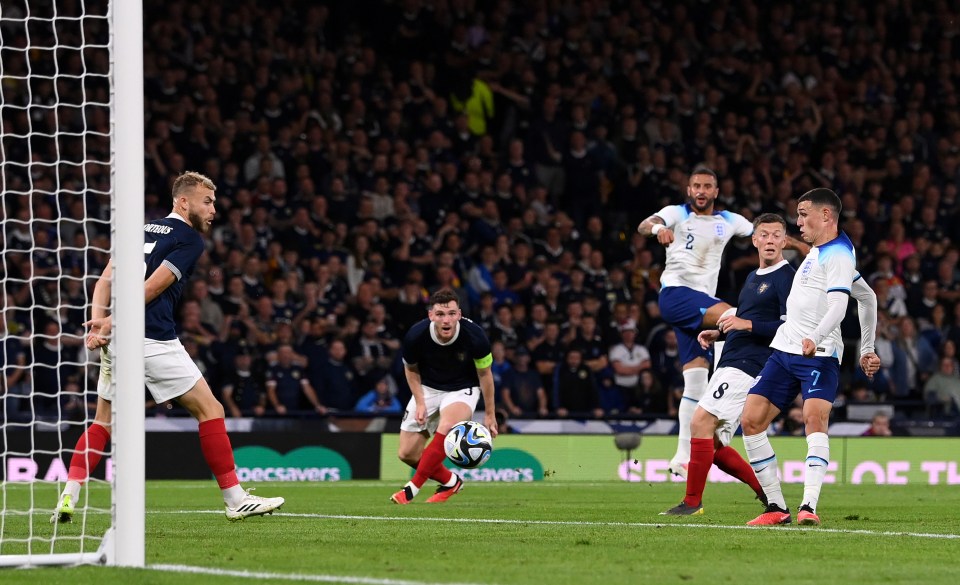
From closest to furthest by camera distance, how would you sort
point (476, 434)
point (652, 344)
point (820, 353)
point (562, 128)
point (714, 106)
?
point (820, 353)
point (476, 434)
point (652, 344)
point (562, 128)
point (714, 106)

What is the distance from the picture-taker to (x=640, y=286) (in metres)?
22.0

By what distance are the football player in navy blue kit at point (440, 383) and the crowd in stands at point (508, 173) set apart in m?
4.26

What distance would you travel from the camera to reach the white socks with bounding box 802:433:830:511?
10.0 metres

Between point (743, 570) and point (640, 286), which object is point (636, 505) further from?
point (640, 286)

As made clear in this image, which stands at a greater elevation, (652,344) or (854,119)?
(854,119)

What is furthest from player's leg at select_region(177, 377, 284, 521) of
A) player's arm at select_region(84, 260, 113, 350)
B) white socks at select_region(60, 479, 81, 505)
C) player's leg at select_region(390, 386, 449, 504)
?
player's leg at select_region(390, 386, 449, 504)

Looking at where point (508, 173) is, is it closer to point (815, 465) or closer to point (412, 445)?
point (412, 445)

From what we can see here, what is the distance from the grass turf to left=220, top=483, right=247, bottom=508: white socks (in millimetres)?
174

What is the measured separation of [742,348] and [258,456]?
863 centimetres

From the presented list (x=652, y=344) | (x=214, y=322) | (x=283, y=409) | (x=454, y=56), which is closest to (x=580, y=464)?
(x=652, y=344)

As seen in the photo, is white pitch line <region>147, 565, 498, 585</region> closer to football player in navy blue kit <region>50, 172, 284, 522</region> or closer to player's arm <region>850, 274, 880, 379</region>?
football player in navy blue kit <region>50, 172, 284, 522</region>

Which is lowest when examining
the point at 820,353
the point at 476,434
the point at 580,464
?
the point at 580,464

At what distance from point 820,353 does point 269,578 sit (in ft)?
16.4

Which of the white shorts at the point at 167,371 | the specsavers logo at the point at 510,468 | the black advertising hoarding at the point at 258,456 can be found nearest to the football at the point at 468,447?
the white shorts at the point at 167,371
